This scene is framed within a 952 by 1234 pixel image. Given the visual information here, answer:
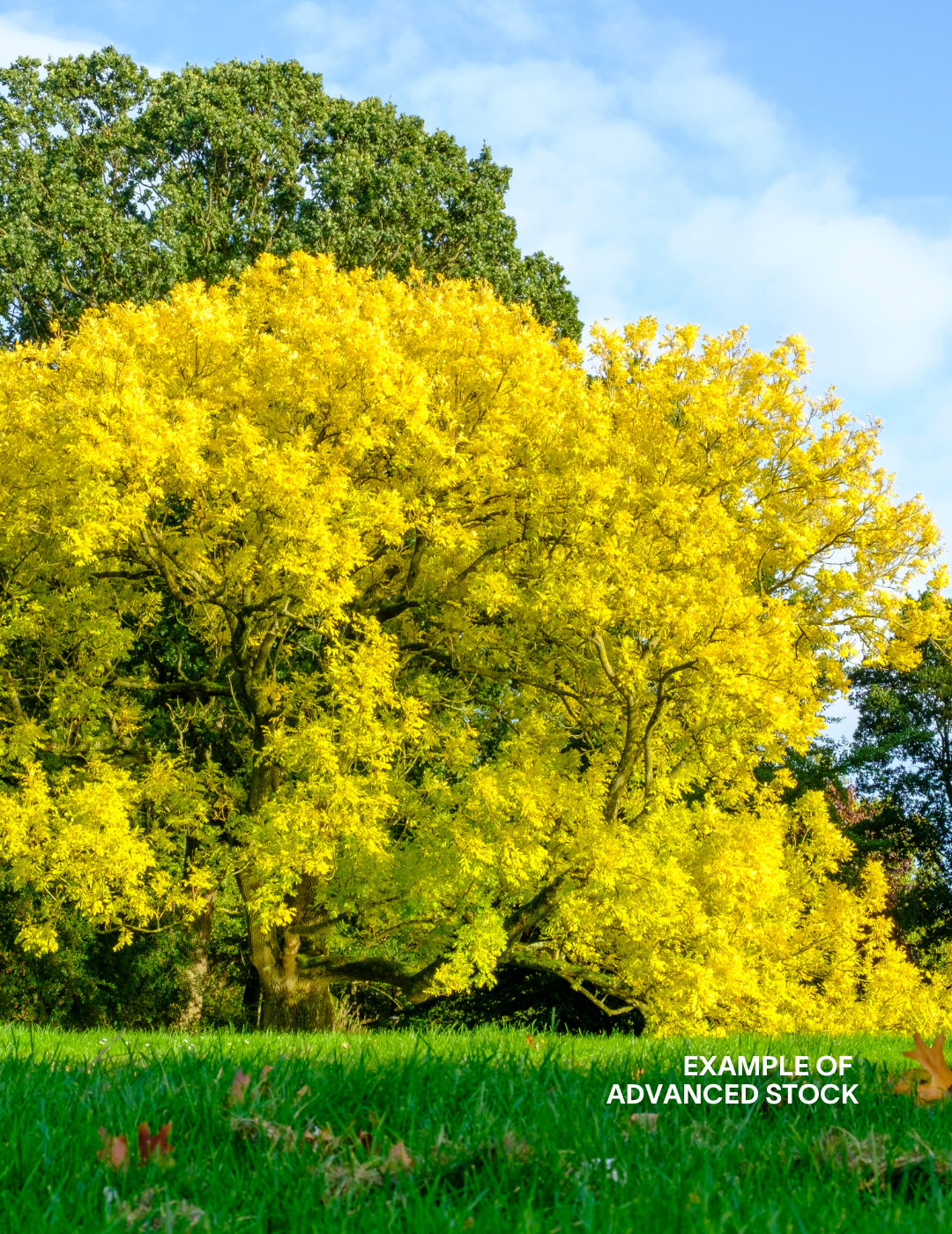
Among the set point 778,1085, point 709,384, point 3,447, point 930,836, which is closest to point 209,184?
point 3,447

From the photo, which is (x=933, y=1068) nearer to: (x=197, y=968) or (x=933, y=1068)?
(x=933, y=1068)

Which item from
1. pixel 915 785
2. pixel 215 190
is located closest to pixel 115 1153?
pixel 215 190

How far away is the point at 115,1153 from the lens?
8.13 feet

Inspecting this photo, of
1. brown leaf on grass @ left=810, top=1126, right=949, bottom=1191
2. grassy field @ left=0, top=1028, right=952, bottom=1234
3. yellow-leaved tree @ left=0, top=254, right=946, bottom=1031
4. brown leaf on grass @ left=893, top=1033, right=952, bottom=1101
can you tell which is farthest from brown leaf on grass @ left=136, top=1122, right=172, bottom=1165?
yellow-leaved tree @ left=0, top=254, right=946, bottom=1031

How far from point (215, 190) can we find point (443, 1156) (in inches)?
967

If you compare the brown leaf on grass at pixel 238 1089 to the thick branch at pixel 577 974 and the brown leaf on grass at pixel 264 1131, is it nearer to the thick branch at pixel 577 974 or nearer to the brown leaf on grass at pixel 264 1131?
the brown leaf on grass at pixel 264 1131

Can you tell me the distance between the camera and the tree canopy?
73.9ft

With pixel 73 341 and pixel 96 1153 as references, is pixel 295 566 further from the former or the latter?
pixel 96 1153

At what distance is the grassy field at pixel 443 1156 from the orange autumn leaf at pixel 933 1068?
53 mm

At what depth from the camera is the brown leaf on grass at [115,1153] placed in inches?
97.3

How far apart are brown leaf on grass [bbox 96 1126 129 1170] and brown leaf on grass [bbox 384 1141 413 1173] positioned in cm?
58

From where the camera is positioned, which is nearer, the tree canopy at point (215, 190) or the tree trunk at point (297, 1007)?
the tree trunk at point (297, 1007)

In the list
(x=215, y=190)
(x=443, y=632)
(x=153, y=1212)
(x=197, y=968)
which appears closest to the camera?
(x=153, y=1212)

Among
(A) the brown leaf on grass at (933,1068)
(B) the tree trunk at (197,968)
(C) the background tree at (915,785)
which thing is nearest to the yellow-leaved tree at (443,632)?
(B) the tree trunk at (197,968)
